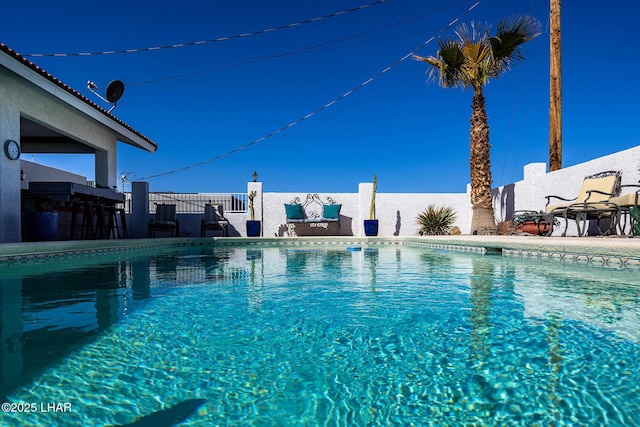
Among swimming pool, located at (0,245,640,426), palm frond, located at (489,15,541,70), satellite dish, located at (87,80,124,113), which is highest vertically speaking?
palm frond, located at (489,15,541,70)

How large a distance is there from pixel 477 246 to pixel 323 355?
5874mm

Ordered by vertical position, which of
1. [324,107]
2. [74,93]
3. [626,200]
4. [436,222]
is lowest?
[436,222]

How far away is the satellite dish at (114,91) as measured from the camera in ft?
34.6

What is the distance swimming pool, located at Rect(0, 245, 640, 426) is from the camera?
1298 millimetres

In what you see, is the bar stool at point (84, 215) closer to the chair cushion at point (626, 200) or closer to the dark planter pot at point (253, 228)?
the dark planter pot at point (253, 228)

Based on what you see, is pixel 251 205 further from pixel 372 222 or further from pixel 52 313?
pixel 52 313

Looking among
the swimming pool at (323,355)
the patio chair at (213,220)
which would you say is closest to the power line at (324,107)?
the patio chair at (213,220)

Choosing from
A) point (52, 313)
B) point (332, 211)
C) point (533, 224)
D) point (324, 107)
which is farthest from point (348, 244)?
point (52, 313)

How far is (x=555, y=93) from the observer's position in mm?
9523

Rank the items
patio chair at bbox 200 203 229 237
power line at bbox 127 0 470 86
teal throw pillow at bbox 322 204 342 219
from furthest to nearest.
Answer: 1. power line at bbox 127 0 470 86
2. teal throw pillow at bbox 322 204 342 219
3. patio chair at bbox 200 203 229 237

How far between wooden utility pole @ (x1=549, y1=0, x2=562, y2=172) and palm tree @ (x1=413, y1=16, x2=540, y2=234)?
1098mm

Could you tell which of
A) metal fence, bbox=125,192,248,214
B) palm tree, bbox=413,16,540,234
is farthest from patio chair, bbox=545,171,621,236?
metal fence, bbox=125,192,248,214

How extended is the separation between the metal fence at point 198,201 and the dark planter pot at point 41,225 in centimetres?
644

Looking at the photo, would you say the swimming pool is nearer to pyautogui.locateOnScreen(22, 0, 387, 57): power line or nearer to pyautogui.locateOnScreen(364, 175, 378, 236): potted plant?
pyautogui.locateOnScreen(364, 175, 378, 236): potted plant
